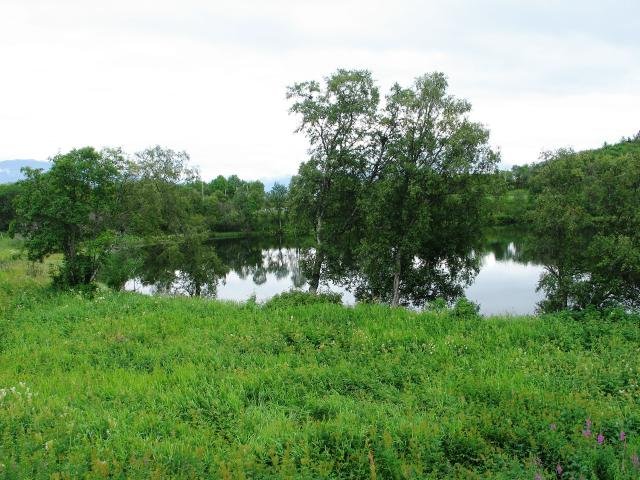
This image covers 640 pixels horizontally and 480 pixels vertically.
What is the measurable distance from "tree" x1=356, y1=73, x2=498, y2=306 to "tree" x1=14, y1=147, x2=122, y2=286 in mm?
11450

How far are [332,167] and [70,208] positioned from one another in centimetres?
1200

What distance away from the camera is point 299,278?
3719cm

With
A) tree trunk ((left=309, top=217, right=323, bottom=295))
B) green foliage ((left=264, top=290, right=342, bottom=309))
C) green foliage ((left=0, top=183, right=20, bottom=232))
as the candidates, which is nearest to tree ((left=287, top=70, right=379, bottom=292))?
tree trunk ((left=309, top=217, right=323, bottom=295))

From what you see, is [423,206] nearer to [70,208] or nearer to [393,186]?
[393,186]

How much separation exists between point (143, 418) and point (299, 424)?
6.97 feet

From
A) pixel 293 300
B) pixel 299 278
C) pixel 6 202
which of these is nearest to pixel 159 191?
pixel 299 278

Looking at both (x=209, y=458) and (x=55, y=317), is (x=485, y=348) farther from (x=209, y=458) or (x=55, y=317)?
(x=55, y=317)

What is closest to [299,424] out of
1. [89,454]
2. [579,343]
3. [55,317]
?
[89,454]

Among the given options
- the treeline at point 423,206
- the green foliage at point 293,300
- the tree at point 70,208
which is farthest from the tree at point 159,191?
the green foliage at point 293,300

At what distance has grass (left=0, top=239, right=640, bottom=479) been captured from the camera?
497 centimetres

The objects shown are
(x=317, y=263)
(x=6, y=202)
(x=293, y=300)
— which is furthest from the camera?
(x=6, y=202)

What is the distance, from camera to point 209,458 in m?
5.10

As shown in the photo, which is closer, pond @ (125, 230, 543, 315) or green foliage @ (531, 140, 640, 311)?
green foliage @ (531, 140, 640, 311)

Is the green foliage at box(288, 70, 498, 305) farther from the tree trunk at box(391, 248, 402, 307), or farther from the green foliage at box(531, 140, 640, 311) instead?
the green foliage at box(531, 140, 640, 311)
